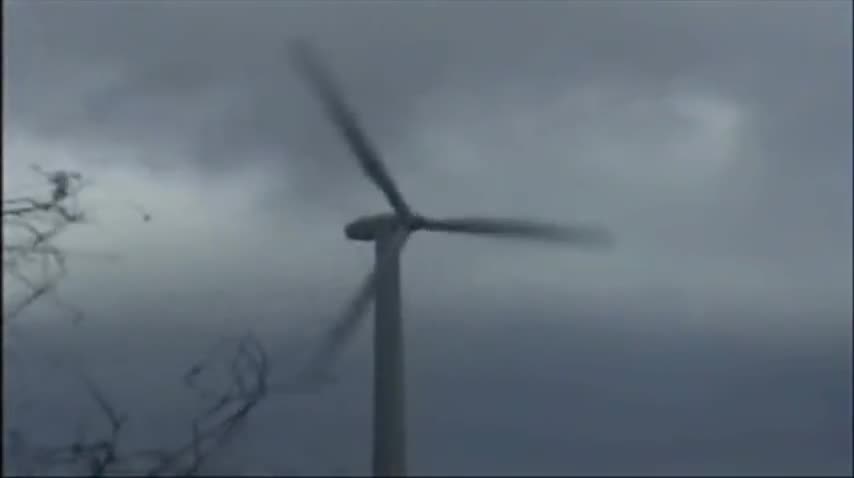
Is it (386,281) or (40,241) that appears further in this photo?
(386,281)

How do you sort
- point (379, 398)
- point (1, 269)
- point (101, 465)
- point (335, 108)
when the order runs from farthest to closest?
point (379, 398), point (335, 108), point (101, 465), point (1, 269)

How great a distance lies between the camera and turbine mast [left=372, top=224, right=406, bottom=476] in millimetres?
44469

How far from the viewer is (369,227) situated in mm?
47781

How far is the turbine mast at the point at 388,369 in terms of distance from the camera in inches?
1751

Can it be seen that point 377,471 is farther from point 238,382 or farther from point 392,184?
point 238,382

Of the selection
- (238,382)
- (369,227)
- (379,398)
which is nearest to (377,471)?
(379,398)

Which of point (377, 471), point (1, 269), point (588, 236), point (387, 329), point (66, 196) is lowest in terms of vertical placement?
point (1, 269)

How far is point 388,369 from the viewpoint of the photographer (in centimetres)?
4531

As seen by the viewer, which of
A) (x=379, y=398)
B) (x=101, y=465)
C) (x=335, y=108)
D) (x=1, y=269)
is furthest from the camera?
(x=379, y=398)

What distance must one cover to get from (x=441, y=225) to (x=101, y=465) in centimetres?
3808

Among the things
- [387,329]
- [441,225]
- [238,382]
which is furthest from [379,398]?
[238,382]

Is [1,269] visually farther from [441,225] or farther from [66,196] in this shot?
[441,225]

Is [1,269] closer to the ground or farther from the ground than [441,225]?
closer to the ground

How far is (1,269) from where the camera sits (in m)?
9.06
